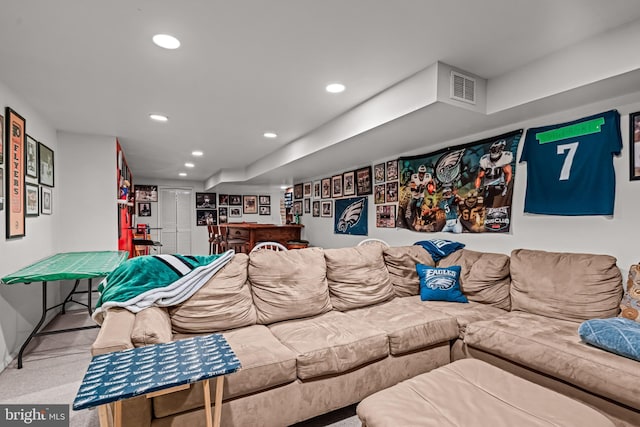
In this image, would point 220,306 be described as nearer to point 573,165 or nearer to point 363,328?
point 363,328

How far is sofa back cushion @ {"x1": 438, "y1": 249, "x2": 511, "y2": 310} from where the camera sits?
9.12 feet

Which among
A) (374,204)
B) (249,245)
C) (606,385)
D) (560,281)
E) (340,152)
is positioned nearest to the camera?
(606,385)

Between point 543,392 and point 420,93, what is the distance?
6.64 feet

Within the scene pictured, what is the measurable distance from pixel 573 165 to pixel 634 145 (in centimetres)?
37

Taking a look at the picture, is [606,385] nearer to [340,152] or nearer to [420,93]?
[420,93]

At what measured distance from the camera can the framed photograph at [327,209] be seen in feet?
18.6

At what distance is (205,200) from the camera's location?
9.00 m

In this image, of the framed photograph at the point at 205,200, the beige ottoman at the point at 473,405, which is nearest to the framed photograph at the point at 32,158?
the beige ottoman at the point at 473,405

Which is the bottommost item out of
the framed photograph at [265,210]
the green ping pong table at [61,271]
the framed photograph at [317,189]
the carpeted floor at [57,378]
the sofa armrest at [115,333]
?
the carpeted floor at [57,378]

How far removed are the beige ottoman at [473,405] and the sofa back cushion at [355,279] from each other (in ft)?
3.60

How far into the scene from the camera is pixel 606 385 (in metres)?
1.61

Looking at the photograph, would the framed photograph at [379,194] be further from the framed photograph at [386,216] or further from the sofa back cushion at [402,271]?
the sofa back cushion at [402,271]

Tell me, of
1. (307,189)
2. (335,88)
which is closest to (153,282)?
(335,88)

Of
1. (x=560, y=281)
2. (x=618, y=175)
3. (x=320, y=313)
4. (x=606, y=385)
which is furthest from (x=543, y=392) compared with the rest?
(x=618, y=175)
